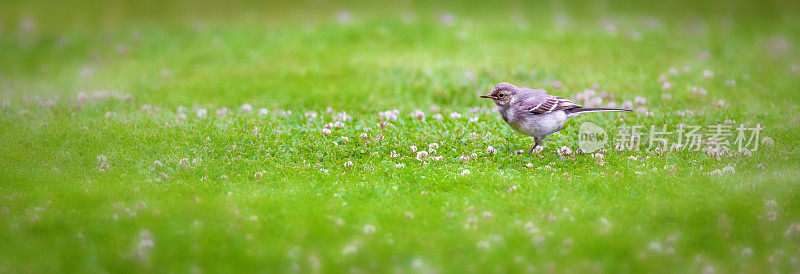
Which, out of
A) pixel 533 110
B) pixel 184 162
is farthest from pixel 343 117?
pixel 533 110

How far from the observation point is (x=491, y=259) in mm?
8367

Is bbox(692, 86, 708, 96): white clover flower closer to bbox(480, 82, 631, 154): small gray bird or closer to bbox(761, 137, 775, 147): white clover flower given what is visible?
bbox(761, 137, 775, 147): white clover flower

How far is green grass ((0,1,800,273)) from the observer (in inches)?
339

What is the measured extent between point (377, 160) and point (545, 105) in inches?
138

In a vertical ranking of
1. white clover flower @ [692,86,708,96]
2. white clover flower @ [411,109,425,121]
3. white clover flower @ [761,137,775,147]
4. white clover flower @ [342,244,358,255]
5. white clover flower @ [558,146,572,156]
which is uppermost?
white clover flower @ [411,109,425,121]

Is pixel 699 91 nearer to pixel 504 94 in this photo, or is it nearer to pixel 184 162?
pixel 504 94

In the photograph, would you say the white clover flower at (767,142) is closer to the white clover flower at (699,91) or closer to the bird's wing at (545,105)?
the white clover flower at (699,91)

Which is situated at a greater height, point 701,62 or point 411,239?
point 701,62

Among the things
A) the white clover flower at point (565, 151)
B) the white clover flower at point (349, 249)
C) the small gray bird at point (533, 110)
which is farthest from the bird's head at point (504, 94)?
the white clover flower at point (349, 249)

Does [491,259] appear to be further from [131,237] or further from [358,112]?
[358,112]

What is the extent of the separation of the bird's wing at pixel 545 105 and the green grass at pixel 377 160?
1021mm

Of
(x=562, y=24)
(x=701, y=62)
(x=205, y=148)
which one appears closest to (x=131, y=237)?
(x=205, y=148)

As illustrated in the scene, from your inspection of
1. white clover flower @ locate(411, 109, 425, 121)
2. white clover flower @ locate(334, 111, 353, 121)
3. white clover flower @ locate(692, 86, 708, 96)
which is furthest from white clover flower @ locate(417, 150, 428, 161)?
white clover flower @ locate(692, 86, 708, 96)

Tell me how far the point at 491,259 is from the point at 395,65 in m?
10.9
